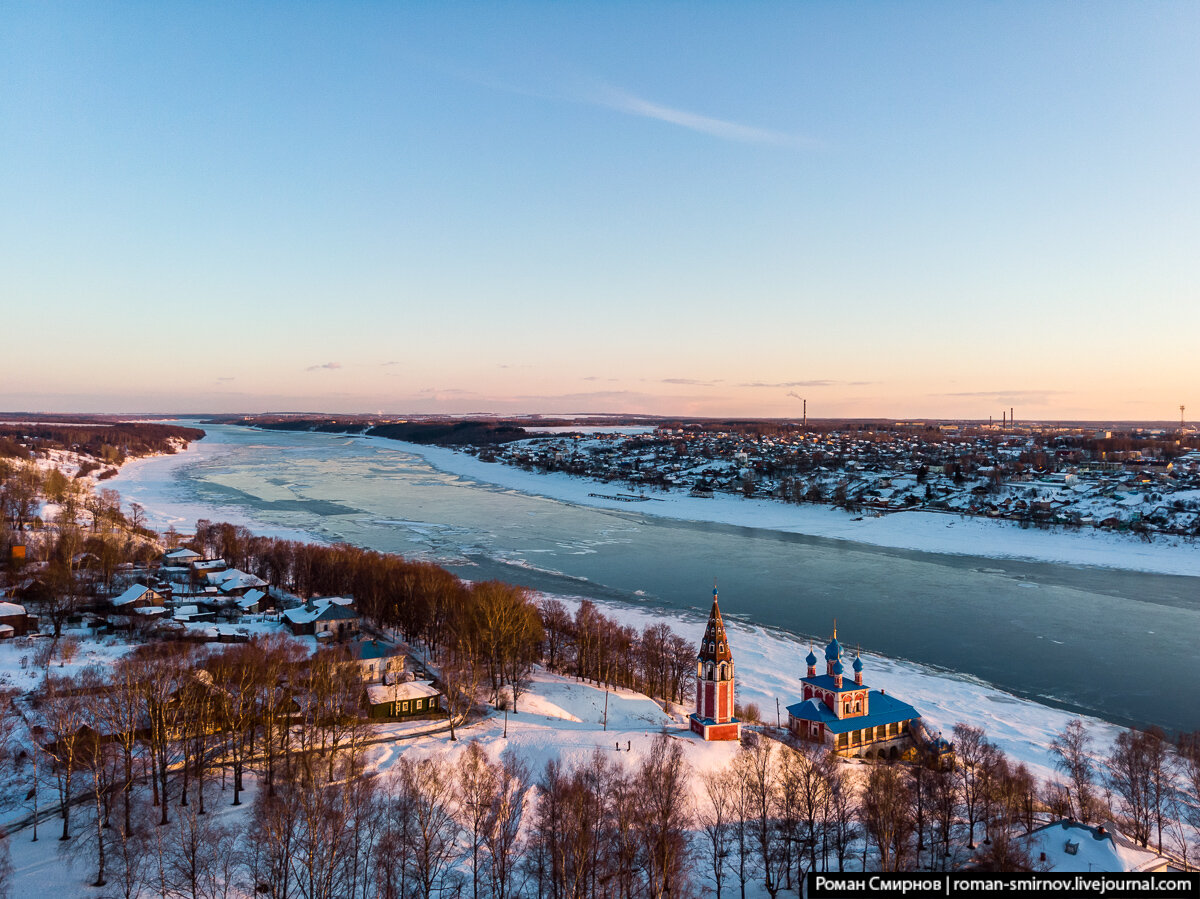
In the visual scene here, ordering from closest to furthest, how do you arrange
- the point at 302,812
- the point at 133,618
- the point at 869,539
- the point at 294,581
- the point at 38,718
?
the point at 302,812
the point at 38,718
the point at 133,618
the point at 294,581
the point at 869,539

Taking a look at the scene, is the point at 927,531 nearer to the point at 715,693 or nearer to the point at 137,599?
the point at 715,693

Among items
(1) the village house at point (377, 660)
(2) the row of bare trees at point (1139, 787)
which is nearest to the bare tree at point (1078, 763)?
(2) the row of bare trees at point (1139, 787)

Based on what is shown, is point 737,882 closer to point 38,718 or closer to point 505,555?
point 38,718

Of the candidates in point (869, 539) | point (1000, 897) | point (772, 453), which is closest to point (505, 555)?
point (869, 539)

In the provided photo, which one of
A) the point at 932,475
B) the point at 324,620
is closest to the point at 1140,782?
the point at 324,620

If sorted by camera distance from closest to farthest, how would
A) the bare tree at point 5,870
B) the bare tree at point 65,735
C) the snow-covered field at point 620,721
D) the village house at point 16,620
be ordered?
the bare tree at point 5,870
the bare tree at point 65,735
the snow-covered field at point 620,721
the village house at point 16,620

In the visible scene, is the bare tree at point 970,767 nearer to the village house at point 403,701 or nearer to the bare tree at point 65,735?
the village house at point 403,701
